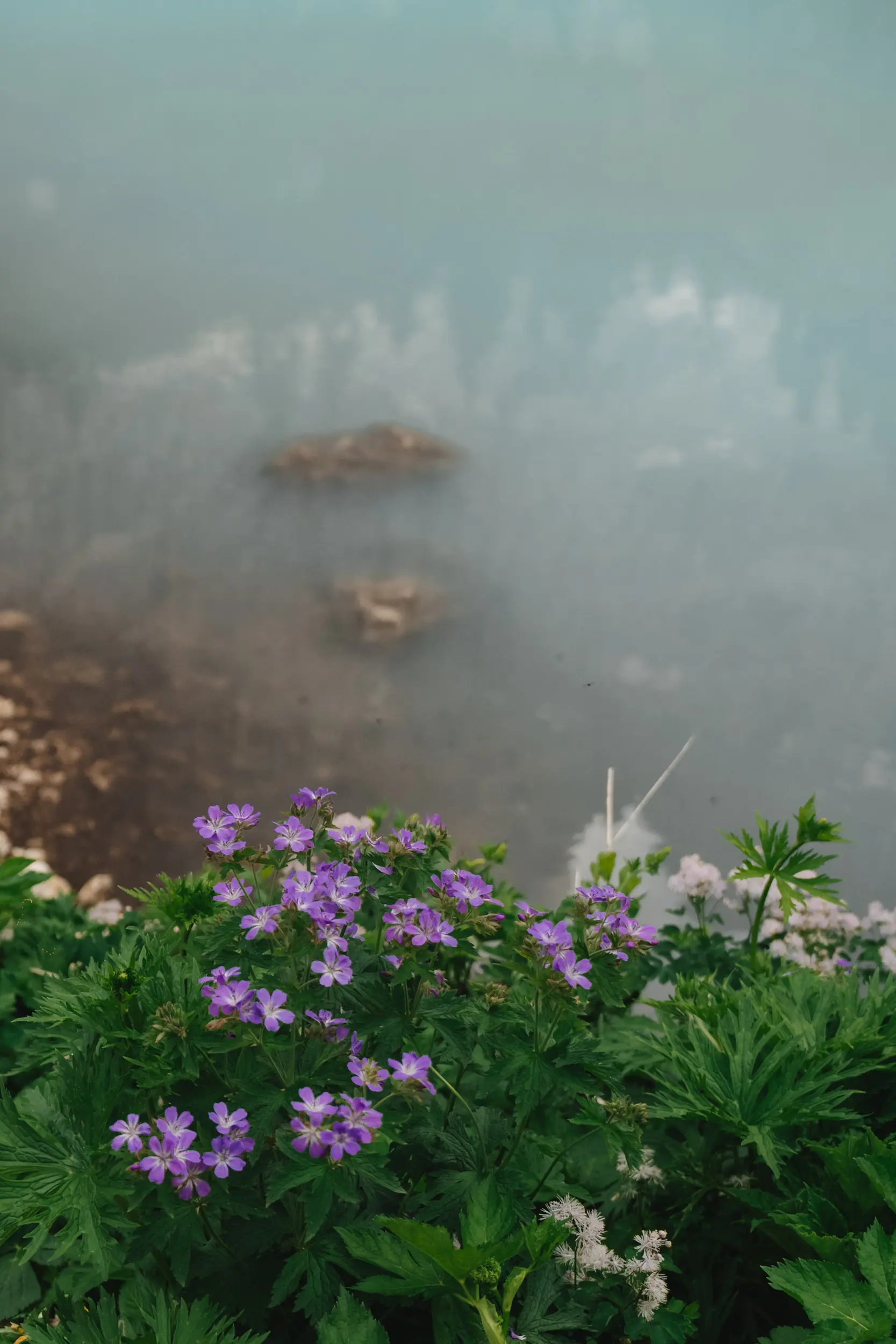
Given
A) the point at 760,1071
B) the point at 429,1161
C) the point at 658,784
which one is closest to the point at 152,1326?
the point at 429,1161

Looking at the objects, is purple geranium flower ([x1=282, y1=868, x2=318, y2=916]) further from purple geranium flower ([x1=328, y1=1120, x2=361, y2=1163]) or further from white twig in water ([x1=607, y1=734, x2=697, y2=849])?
white twig in water ([x1=607, y1=734, x2=697, y2=849])

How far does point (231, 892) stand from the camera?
823 millimetres

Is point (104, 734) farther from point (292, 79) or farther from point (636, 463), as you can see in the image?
point (292, 79)

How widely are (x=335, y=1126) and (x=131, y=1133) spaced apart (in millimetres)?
171

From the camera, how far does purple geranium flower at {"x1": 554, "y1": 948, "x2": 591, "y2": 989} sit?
A: 75 centimetres

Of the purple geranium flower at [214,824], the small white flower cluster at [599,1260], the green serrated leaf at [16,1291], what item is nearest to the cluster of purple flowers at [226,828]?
the purple geranium flower at [214,824]

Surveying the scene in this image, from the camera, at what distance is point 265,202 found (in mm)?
2180

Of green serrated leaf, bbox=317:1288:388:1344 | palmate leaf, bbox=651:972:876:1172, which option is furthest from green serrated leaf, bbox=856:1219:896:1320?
green serrated leaf, bbox=317:1288:388:1344

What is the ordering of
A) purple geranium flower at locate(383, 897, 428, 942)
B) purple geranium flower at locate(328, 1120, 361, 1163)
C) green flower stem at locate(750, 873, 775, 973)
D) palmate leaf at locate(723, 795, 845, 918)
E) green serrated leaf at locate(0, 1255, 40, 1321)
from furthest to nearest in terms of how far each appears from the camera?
1. green flower stem at locate(750, 873, 775, 973)
2. palmate leaf at locate(723, 795, 845, 918)
3. green serrated leaf at locate(0, 1255, 40, 1321)
4. purple geranium flower at locate(383, 897, 428, 942)
5. purple geranium flower at locate(328, 1120, 361, 1163)

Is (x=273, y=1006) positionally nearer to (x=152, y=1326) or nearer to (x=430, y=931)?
(x=430, y=931)

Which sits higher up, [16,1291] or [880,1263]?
Result: [880,1263]

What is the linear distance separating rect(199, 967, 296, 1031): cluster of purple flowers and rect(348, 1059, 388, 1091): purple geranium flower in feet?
0.21

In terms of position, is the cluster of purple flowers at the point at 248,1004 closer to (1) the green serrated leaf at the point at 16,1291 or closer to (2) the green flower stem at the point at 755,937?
(1) the green serrated leaf at the point at 16,1291

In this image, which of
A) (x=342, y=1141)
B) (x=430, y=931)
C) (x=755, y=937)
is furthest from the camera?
(x=755, y=937)
